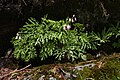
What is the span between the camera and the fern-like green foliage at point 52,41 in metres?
3.76

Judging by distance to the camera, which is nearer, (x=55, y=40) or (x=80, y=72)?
(x=80, y=72)

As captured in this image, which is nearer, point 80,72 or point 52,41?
point 80,72

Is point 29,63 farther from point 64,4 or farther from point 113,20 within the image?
point 113,20

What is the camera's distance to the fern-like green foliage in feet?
12.3

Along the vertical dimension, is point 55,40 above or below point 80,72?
above

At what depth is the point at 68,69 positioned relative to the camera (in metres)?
3.13

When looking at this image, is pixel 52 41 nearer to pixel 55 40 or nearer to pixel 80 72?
pixel 55 40

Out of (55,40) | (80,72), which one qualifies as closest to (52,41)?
(55,40)

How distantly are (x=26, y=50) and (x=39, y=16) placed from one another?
2.13ft

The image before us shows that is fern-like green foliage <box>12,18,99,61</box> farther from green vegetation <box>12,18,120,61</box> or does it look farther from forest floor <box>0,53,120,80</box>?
forest floor <box>0,53,120,80</box>

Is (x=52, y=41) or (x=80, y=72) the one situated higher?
(x=52, y=41)

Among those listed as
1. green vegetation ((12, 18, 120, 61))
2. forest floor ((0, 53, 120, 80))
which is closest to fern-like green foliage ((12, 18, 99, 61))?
green vegetation ((12, 18, 120, 61))

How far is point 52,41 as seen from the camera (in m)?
3.81

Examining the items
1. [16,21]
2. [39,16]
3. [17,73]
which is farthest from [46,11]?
[17,73]
